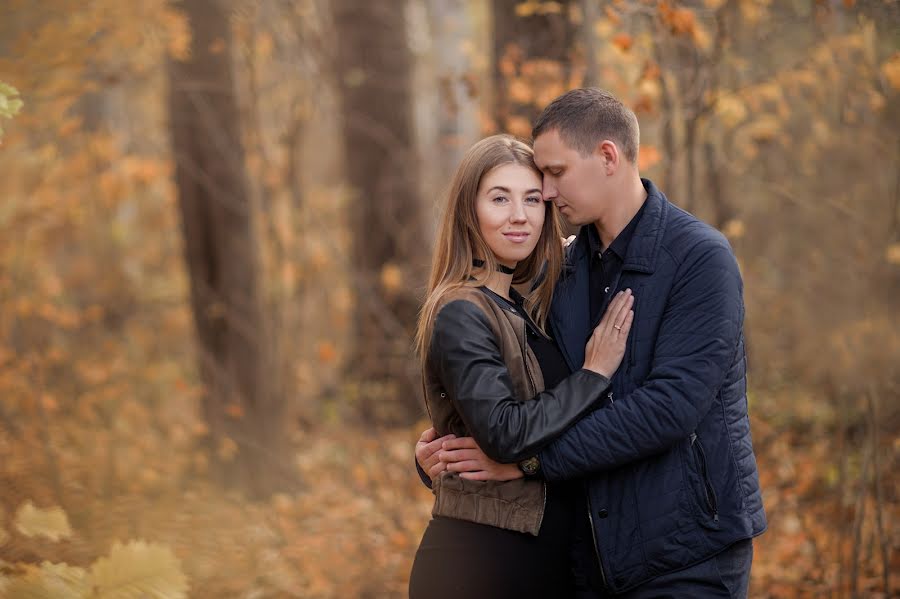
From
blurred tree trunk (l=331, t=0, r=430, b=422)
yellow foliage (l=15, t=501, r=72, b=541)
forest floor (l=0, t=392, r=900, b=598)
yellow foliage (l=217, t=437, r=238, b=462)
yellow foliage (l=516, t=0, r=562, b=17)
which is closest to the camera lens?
yellow foliage (l=15, t=501, r=72, b=541)

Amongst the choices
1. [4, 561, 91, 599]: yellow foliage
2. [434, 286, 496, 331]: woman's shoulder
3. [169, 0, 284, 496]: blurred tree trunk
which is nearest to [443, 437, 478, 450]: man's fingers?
[434, 286, 496, 331]: woman's shoulder

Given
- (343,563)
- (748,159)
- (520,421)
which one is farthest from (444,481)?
(748,159)

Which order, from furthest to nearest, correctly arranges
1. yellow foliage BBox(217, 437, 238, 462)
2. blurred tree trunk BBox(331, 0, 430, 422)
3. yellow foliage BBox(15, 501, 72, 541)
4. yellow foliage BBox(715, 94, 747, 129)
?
blurred tree trunk BBox(331, 0, 430, 422) → yellow foliage BBox(217, 437, 238, 462) → yellow foliage BBox(715, 94, 747, 129) → yellow foliage BBox(15, 501, 72, 541)

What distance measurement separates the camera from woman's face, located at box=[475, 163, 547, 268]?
10.0ft

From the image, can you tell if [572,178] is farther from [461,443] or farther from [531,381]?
[461,443]

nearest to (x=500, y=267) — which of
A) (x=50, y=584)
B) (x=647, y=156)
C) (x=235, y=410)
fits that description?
(x=50, y=584)

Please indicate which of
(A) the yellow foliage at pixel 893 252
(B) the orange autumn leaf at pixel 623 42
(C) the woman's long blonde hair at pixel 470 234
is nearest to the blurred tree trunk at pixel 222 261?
(B) the orange autumn leaf at pixel 623 42

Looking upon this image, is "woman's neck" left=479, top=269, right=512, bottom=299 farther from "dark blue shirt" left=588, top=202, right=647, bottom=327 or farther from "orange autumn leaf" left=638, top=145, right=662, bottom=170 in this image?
"orange autumn leaf" left=638, top=145, right=662, bottom=170

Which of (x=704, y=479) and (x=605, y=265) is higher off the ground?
(x=605, y=265)

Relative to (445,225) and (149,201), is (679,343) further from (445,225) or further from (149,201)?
(149,201)

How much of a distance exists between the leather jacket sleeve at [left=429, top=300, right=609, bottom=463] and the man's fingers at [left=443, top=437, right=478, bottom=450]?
15 centimetres

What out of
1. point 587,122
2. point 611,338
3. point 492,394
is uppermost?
point 587,122

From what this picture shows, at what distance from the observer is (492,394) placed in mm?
2750

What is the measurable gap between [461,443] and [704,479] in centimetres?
80
